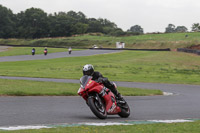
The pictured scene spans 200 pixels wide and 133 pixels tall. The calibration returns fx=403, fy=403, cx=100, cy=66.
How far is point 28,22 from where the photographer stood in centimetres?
16100

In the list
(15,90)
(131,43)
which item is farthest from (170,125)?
(131,43)

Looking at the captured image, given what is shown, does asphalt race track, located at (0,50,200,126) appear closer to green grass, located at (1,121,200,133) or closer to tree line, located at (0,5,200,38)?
green grass, located at (1,121,200,133)

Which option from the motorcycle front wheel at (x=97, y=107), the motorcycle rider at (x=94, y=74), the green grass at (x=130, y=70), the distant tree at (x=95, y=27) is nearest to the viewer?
the motorcycle front wheel at (x=97, y=107)

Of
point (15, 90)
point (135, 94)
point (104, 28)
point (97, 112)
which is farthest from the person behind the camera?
point (104, 28)

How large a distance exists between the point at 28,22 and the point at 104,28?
1570 inches

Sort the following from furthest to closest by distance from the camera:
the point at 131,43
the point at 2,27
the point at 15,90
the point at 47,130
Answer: the point at 2,27 < the point at 131,43 < the point at 15,90 < the point at 47,130

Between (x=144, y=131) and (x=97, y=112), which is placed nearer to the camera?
(x=144, y=131)

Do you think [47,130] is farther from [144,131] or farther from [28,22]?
[28,22]

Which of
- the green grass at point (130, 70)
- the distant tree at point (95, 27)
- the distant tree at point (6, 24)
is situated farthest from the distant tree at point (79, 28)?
the green grass at point (130, 70)

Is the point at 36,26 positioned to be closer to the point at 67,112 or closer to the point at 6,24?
the point at 6,24

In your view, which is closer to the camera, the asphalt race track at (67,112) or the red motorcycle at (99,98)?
the asphalt race track at (67,112)

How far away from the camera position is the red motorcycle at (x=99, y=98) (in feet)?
31.9

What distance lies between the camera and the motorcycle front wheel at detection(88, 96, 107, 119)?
9680mm

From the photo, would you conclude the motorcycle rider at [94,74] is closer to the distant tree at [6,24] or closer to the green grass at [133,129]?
the green grass at [133,129]
